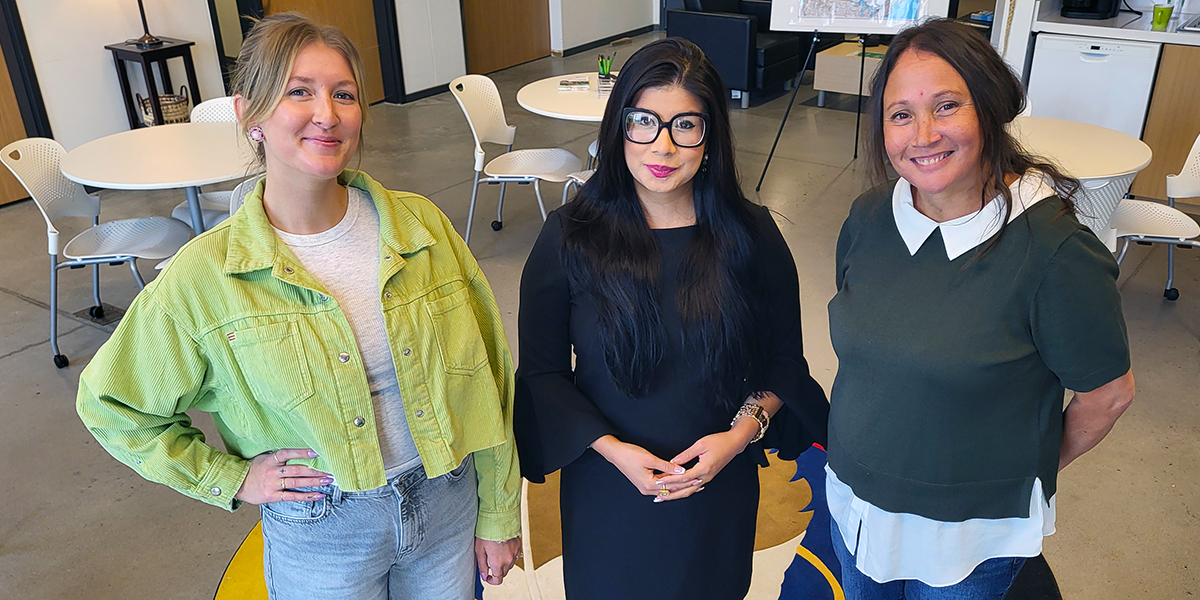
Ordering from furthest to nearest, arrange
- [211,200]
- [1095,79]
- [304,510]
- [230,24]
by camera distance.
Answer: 1. [230,24]
2. [1095,79]
3. [211,200]
4. [304,510]

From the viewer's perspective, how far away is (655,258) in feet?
5.35

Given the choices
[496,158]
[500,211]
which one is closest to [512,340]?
[496,158]

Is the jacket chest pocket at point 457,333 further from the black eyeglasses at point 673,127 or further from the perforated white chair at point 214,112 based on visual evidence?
the perforated white chair at point 214,112

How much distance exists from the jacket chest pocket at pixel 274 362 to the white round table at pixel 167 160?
2569 millimetres

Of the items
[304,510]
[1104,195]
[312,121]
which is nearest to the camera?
[312,121]

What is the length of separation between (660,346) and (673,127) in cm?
40

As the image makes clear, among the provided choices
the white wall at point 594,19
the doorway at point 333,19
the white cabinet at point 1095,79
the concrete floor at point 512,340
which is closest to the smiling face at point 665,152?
the concrete floor at point 512,340

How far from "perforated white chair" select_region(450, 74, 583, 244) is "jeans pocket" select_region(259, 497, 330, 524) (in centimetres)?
331

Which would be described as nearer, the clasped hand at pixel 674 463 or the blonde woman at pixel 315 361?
the blonde woman at pixel 315 361

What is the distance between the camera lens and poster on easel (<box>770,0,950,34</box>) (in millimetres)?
5277

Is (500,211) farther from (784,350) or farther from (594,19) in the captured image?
(594,19)

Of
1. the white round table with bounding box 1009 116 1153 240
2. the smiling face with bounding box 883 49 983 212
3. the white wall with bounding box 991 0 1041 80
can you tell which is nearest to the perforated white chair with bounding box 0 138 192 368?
the smiling face with bounding box 883 49 983 212

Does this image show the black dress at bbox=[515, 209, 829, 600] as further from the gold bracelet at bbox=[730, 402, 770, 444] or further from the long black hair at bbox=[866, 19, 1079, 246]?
the long black hair at bbox=[866, 19, 1079, 246]

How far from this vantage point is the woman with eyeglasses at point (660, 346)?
1594mm
